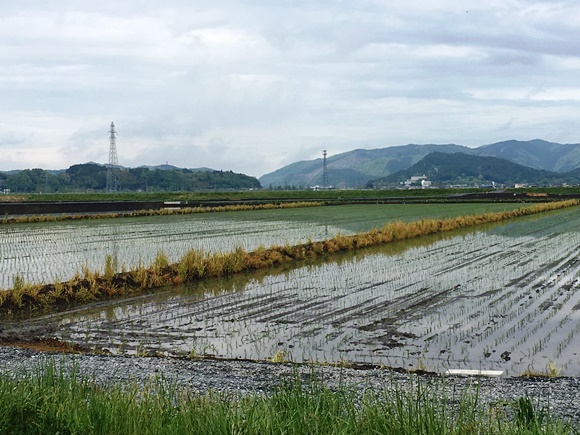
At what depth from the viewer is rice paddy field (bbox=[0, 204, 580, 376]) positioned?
868cm

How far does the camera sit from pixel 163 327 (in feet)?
34.1

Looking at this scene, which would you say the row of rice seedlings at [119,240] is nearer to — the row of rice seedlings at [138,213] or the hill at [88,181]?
the row of rice seedlings at [138,213]

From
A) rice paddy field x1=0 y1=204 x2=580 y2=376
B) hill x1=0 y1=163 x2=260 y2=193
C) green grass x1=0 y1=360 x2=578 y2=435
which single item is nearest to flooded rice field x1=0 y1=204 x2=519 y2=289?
rice paddy field x1=0 y1=204 x2=580 y2=376

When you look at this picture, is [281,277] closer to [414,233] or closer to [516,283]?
[516,283]

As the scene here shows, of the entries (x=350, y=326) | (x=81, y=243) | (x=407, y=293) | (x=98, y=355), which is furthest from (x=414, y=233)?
(x=98, y=355)

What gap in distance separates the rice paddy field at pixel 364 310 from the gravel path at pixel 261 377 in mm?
723

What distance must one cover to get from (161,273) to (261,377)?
8626 mm

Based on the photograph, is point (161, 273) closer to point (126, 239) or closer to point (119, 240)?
point (119, 240)

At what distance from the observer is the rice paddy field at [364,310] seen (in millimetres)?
8680

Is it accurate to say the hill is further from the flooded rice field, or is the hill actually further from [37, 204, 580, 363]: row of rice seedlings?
[37, 204, 580, 363]: row of rice seedlings

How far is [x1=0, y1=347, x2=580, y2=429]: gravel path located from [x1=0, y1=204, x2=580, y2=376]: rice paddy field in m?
0.72

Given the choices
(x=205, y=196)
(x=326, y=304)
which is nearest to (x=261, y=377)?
(x=326, y=304)

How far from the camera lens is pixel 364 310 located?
11453mm

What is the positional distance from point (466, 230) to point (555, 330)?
67.4 ft
